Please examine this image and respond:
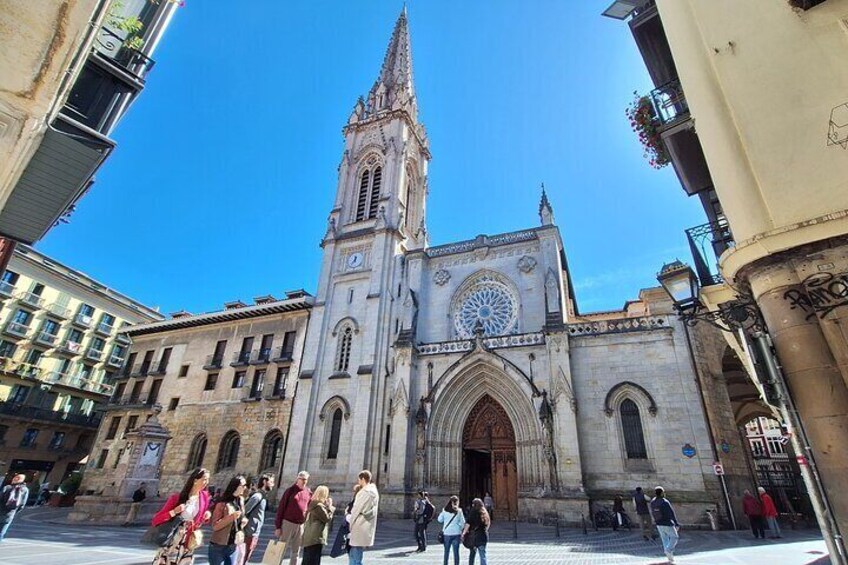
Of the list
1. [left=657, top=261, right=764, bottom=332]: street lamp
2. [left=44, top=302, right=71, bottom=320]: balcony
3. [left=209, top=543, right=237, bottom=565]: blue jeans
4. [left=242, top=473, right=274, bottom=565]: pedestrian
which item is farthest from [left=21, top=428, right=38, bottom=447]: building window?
[left=657, top=261, right=764, bottom=332]: street lamp

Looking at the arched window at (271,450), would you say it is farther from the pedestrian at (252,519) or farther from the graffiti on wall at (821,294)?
the graffiti on wall at (821,294)

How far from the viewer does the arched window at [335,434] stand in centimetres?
1991

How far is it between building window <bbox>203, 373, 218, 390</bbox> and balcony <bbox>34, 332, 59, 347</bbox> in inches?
542

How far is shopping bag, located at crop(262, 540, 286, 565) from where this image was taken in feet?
17.8

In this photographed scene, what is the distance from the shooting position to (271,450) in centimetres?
2167

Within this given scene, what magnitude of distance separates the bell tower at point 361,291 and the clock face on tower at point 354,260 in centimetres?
6

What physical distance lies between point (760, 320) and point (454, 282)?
700 inches

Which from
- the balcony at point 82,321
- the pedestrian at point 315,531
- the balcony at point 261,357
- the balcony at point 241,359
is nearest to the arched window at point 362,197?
the balcony at point 261,357

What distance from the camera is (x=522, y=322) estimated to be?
20.1 m

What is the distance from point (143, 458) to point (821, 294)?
17424mm

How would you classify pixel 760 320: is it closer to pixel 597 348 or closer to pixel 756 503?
pixel 756 503

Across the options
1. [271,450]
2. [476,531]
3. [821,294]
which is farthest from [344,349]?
[821,294]

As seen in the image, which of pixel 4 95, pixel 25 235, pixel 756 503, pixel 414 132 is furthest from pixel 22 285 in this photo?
pixel 756 503

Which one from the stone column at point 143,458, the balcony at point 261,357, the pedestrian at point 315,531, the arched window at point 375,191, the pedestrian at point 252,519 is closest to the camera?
the pedestrian at point 315,531
